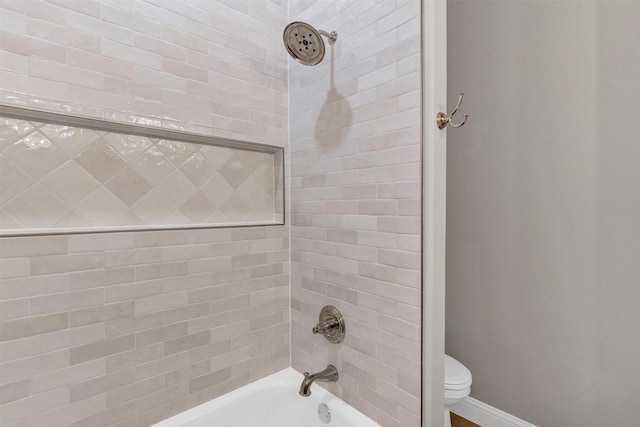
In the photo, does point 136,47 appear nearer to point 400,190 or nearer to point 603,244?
point 400,190

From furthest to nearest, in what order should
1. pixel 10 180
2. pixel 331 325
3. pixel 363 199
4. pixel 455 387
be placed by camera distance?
pixel 455 387
pixel 331 325
pixel 363 199
pixel 10 180

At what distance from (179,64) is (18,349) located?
1095 millimetres

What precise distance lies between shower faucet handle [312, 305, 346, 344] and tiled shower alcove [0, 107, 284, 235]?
1.73 ft

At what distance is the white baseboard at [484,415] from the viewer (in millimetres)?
1718

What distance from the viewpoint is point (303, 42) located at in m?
1.11

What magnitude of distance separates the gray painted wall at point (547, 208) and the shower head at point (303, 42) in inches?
48.3

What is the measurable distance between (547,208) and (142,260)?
77.1 inches

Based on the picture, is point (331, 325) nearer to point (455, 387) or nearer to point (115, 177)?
point (455, 387)

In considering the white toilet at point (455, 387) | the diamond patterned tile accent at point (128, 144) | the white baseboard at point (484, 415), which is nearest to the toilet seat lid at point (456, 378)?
the white toilet at point (455, 387)

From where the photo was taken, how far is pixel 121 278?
1.04 m

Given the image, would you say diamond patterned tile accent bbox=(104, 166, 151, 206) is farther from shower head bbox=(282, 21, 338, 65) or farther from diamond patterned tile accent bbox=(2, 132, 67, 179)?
→ shower head bbox=(282, 21, 338, 65)

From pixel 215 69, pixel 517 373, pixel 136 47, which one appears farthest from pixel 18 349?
pixel 517 373

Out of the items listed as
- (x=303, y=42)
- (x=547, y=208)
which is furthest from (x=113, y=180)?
(x=547, y=208)

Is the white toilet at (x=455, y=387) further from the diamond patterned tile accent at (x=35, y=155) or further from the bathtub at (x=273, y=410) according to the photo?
the diamond patterned tile accent at (x=35, y=155)
